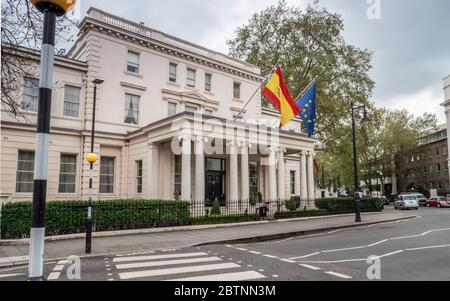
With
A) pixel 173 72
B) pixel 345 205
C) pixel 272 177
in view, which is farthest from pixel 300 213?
pixel 173 72

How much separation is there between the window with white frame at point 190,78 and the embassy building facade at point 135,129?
90 mm

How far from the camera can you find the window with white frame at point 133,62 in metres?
24.0

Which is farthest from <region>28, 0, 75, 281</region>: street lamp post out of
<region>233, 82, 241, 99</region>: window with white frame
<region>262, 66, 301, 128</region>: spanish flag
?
<region>233, 82, 241, 99</region>: window with white frame

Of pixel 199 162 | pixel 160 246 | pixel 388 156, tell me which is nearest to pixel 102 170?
pixel 199 162

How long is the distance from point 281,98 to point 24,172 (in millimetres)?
16629

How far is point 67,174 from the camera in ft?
70.0

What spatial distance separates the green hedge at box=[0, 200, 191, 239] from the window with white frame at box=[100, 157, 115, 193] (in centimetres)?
800

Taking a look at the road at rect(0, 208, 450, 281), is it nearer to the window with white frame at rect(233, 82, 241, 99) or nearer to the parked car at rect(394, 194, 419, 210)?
the window with white frame at rect(233, 82, 241, 99)

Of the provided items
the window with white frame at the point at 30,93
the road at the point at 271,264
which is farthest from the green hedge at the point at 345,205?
the window with white frame at the point at 30,93

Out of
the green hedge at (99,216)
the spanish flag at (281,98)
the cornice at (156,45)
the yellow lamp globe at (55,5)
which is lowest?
the green hedge at (99,216)

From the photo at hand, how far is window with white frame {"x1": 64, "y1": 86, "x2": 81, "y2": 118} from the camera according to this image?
2167 centimetres

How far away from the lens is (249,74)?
31.6 m

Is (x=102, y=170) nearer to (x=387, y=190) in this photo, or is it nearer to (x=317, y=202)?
(x=317, y=202)

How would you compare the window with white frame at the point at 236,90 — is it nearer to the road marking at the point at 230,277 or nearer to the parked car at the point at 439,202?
the road marking at the point at 230,277
